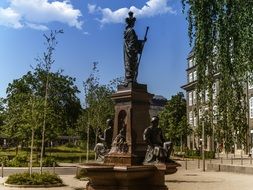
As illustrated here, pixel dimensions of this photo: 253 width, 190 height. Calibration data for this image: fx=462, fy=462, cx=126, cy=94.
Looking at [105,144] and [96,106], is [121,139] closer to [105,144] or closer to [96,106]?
[105,144]

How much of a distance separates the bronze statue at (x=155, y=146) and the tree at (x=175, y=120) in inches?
1942

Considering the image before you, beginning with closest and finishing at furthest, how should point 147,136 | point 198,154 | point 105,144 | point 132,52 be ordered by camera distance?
point 147,136
point 105,144
point 132,52
point 198,154

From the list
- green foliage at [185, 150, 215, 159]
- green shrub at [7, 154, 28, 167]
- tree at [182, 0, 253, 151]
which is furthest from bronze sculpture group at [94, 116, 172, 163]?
green foliage at [185, 150, 215, 159]

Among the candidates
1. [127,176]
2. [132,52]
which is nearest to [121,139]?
[127,176]

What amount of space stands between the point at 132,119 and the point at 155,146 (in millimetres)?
1307

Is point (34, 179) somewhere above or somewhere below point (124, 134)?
below

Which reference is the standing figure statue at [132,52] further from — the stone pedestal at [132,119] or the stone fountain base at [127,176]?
the stone fountain base at [127,176]

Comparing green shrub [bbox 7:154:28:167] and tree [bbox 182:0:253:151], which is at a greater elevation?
tree [bbox 182:0:253:151]

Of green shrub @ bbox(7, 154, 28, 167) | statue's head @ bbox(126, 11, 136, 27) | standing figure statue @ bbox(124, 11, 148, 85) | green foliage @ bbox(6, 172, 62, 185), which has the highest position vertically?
statue's head @ bbox(126, 11, 136, 27)

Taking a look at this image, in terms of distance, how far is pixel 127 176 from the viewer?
13.7 metres

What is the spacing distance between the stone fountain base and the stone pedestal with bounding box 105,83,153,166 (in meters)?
0.95

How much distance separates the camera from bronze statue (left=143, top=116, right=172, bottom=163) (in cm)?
1494

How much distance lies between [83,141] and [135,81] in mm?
67713

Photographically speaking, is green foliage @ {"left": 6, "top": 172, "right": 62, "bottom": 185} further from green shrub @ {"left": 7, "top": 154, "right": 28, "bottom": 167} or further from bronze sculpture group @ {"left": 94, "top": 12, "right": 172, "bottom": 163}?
green shrub @ {"left": 7, "top": 154, "right": 28, "bottom": 167}
